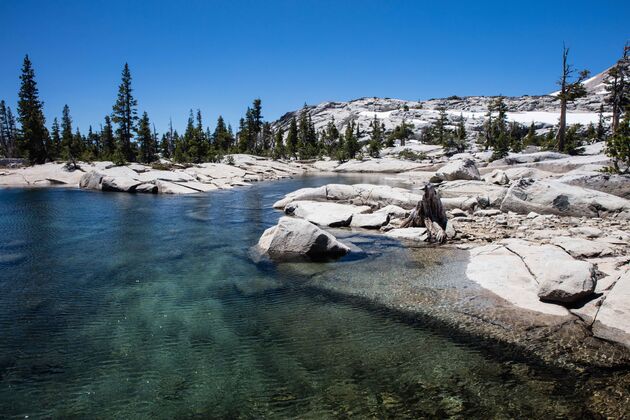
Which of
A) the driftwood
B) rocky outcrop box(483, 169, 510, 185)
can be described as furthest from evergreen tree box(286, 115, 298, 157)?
the driftwood

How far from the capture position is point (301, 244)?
13.5 metres

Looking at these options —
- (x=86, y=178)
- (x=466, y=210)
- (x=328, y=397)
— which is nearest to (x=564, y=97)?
(x=466, y=210)

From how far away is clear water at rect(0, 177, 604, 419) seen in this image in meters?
5.60

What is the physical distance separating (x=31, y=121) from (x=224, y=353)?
6425 cm

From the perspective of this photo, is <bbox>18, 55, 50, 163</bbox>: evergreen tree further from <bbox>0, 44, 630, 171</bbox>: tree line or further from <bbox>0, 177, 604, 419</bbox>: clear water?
<bbox>0, 177, 604, 419</bbox>: clear water

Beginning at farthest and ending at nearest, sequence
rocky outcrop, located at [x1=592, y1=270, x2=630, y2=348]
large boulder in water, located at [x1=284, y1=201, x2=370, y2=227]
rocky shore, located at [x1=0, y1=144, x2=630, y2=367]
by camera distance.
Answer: large boulder in water, located at [x1=284, y1=201, x2=370, y2=227]
rocky shore, located at [x1=0, y1=144, x2=630, y2=367]
rocky outcrop, located at [x1=592, y1=270, x2=630, y2=348]

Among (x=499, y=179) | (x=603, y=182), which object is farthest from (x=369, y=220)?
(x=499, y=179)

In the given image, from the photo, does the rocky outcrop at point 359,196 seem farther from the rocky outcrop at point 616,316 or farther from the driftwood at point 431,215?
the rocky outcrop at point 616,316

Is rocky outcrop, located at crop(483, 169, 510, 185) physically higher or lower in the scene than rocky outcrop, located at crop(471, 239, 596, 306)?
higher

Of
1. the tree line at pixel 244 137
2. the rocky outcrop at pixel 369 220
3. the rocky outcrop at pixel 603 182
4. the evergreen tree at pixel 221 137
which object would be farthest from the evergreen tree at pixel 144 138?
the rocky outcrop at pixel 603 182

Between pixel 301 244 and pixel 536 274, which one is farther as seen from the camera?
pixel 301 244

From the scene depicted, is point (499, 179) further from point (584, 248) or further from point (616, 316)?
point (616, 316)

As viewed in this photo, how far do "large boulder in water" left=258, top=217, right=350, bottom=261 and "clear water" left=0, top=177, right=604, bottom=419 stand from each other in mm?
1265

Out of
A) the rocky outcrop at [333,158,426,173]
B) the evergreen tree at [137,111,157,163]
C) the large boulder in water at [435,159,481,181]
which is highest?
the evergreen tree at [137,111,157,163]
